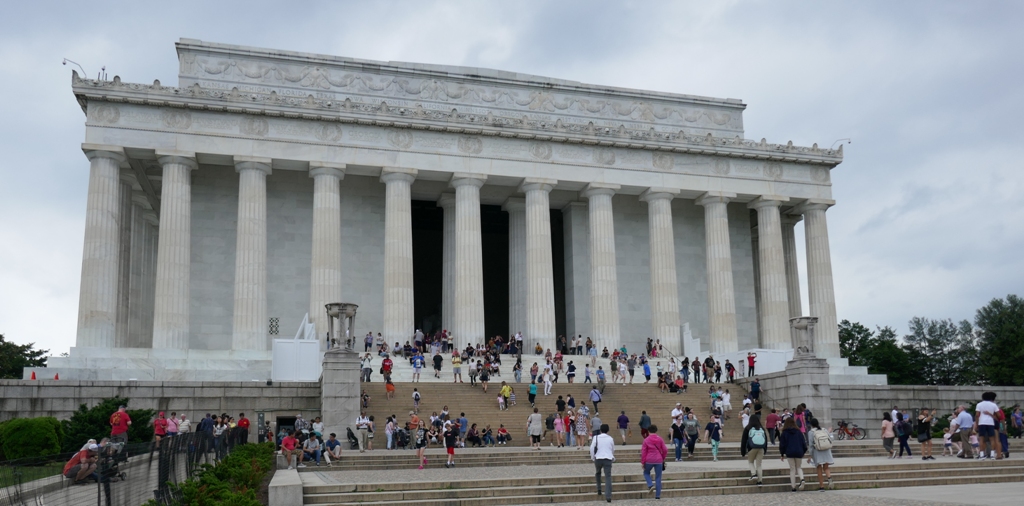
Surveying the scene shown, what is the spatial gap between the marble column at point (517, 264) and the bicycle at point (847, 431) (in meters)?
18.0

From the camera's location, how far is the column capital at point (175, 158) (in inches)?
1710

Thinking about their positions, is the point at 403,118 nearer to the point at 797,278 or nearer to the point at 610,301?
the point at 610,301

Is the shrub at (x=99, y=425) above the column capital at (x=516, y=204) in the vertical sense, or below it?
below

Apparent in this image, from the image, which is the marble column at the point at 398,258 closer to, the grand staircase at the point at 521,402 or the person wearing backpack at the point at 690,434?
the grand staircase at the point at 521,402

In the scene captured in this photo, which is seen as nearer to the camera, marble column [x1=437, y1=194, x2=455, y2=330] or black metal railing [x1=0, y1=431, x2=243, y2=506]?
black metal railing [x1=0, y1=431, x2=243, y2=506]

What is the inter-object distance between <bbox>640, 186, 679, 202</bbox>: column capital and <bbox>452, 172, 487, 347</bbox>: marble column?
9.50 m

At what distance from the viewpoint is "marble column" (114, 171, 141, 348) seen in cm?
4437

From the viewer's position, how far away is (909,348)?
93.1 m

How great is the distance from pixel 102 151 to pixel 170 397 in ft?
49.3

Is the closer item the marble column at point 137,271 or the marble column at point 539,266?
the marble column at point 539,266

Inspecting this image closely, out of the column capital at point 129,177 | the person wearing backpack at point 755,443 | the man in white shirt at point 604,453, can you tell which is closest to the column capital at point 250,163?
the column capital at point 129,177

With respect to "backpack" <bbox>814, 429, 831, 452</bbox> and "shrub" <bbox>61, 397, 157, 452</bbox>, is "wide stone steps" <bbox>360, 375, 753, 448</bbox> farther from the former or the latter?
"backpack" <bbox>814, 429, 831, 452</bbox>

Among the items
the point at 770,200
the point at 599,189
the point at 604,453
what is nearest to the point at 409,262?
the point at 599,189

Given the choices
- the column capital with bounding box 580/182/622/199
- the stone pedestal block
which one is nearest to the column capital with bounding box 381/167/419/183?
the column capital with bounding box 580/182/622/199
